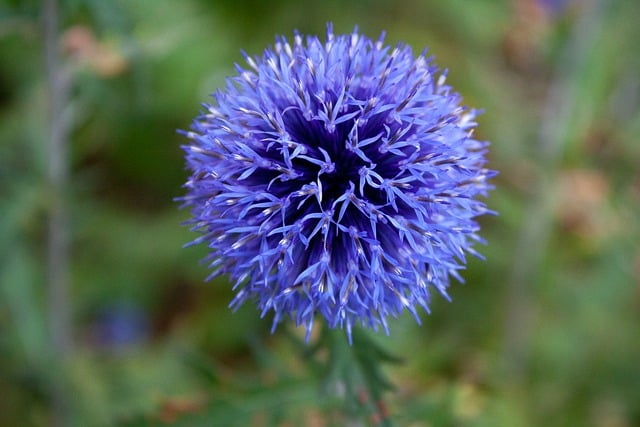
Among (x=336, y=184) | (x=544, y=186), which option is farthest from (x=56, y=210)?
(x=544, y=186)

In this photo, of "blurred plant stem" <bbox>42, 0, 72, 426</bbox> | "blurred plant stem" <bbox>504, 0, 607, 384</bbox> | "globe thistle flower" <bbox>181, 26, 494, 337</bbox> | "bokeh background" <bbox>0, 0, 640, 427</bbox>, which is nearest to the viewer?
"globe thistle flower" <bbox>181, 26, 494, 337</bbox>

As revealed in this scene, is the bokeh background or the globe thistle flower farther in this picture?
the bokeh background

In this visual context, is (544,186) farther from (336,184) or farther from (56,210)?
(56,210)

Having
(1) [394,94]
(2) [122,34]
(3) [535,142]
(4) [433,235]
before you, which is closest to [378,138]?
(1) [394,94]

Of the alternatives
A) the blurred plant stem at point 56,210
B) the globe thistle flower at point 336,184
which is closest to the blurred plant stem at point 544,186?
the globe thistle flower at point 336,184

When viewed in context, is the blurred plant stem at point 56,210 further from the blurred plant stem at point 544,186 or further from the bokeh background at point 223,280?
the blurred plant stem at point 544,186

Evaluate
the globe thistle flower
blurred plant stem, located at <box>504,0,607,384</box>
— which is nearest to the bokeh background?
blurred plant stem, located at <box>504,0,607,384</box>

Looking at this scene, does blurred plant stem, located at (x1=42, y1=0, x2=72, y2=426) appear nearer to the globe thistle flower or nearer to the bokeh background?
the bokeh background
